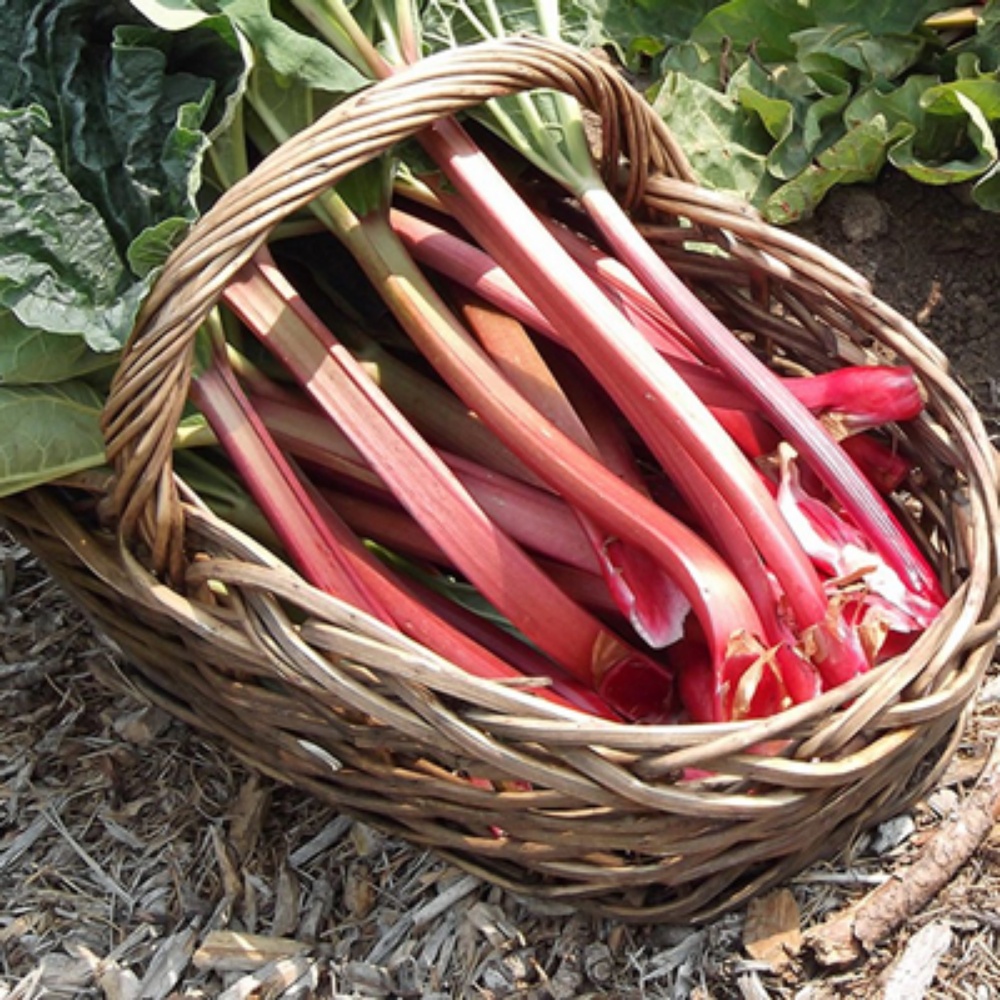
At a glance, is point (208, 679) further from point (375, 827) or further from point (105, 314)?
point (105, 314)

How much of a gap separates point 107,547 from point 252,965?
1.69 ft

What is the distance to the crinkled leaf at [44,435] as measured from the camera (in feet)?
5.11

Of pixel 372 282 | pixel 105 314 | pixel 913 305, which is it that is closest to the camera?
pixel 105 314

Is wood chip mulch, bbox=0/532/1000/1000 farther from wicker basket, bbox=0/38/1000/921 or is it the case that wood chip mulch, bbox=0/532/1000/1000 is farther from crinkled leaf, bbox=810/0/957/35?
crinkled leaf, bbox=810/0/957/35

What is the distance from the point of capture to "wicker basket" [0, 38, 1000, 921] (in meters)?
1.34

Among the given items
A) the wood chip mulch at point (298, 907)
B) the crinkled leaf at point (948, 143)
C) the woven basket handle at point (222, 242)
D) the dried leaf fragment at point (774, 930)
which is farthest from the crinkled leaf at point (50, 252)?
the crinkled leaf at point (948, 143)

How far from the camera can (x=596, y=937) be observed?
5.29ft

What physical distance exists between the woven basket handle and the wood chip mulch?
458 mm

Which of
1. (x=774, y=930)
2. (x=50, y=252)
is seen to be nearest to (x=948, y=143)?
(x=774, y=930)

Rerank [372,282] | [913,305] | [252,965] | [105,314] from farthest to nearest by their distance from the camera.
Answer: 1. [913,305]
2. [372,282]
3. [252,965]
4. [105,314]

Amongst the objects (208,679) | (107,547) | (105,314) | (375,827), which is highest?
(105,314)

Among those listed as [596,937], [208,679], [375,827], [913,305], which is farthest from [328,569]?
[913,305]

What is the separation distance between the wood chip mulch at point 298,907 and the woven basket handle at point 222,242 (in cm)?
46

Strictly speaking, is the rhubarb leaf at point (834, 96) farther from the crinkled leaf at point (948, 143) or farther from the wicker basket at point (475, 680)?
the wicker basket at point (475, 680)
